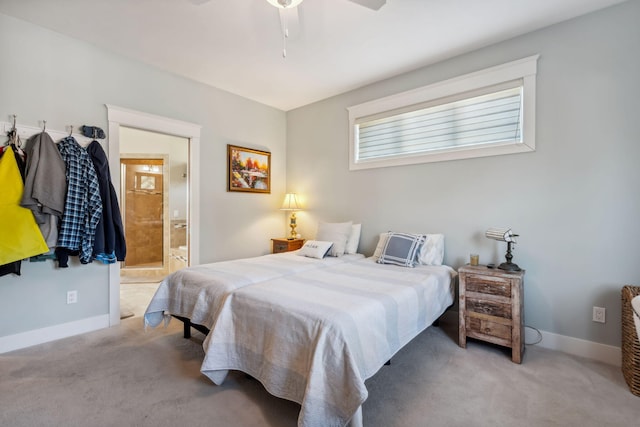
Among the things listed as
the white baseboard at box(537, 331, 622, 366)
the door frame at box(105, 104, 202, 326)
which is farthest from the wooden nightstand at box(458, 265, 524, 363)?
the door frame at box(105, 104, 202, 326)

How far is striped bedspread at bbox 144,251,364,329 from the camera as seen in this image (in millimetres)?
2080

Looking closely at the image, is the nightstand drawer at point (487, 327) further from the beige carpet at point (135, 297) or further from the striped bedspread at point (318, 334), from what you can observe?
the beige carpet at point (135, 297)

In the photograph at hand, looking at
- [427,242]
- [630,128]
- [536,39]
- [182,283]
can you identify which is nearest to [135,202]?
[182,283]

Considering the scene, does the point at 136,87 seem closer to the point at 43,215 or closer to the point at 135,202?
the point at 43,215

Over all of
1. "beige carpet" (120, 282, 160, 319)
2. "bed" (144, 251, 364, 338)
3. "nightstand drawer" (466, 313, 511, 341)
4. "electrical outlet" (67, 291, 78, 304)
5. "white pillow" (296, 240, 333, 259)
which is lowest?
"beige carpet" (120, 282, 160, 319)

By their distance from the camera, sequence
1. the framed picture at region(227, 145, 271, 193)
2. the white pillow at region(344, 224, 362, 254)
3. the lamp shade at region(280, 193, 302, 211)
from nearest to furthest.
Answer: the white pillow at region(344, 224, 362, 254) → the framed picture at region(227, 145, 271, 193) → the lamp shade at region(280, 193, 302, 211)

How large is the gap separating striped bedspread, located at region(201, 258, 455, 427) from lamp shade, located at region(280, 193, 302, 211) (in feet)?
6.65

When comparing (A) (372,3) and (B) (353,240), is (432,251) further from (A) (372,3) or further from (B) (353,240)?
(A) (372,3)

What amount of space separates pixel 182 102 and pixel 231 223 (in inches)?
61.8

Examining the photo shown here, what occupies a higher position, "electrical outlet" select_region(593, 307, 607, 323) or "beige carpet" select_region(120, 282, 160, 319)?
"electrical outlet" select_region(593, 307, 607, 323)

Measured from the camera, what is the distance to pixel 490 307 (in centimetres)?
231

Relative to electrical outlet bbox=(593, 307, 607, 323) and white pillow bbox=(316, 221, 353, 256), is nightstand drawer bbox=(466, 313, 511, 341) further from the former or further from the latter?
white pillow bbox=(316, 221, 353, 256)

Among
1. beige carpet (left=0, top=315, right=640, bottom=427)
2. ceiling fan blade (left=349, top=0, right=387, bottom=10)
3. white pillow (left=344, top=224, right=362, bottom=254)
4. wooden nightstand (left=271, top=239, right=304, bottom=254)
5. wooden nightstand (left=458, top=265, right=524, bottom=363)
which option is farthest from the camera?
wooden nightstand (left=271, top=239, right=304, bottom=254)

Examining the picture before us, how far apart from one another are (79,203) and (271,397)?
2.26m
